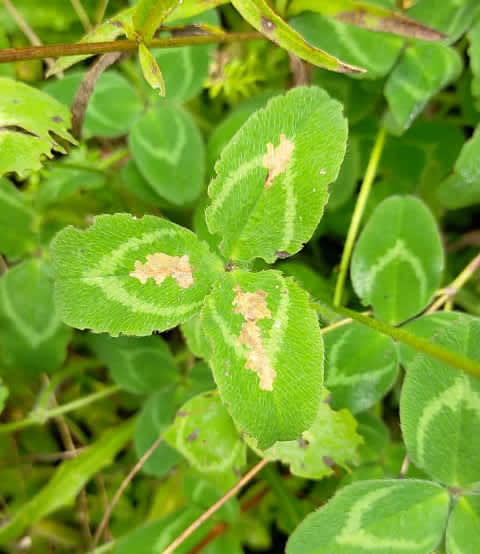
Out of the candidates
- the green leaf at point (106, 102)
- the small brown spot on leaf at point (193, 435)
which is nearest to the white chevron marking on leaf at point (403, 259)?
the small brown spot on leaf at point (193, 435)

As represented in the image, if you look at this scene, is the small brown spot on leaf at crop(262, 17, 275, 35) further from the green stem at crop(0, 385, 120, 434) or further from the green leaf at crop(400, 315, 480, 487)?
the green stem at crop(0, 385, 120, 434)

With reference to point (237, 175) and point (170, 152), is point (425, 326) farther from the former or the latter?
point (170, 152)

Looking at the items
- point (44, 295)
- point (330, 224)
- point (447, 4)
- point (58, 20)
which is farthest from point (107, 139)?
point (447, 4)

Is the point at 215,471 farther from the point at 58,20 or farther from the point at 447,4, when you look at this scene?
the point at 58,20

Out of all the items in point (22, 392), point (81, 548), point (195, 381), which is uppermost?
point (195, 381)

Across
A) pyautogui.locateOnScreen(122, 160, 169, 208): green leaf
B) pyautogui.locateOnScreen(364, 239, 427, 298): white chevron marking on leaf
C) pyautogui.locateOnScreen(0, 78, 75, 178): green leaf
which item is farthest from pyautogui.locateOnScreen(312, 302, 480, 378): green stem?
pyautogui.locateOnScreen(122, 160, 169, 208): green leaf

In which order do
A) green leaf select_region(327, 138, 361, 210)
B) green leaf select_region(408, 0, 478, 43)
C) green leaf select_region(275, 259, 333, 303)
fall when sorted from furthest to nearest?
green leaf select_region(327, 138, 361, 210), green leaf select_region(275, 259, 333, 303), green leaf select_region(408, 0, 478, 43)

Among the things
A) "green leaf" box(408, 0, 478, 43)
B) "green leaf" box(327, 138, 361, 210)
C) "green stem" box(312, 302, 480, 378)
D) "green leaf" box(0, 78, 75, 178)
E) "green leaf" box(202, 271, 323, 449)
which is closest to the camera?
"green leaf" box(202, 271, 323, 449)
